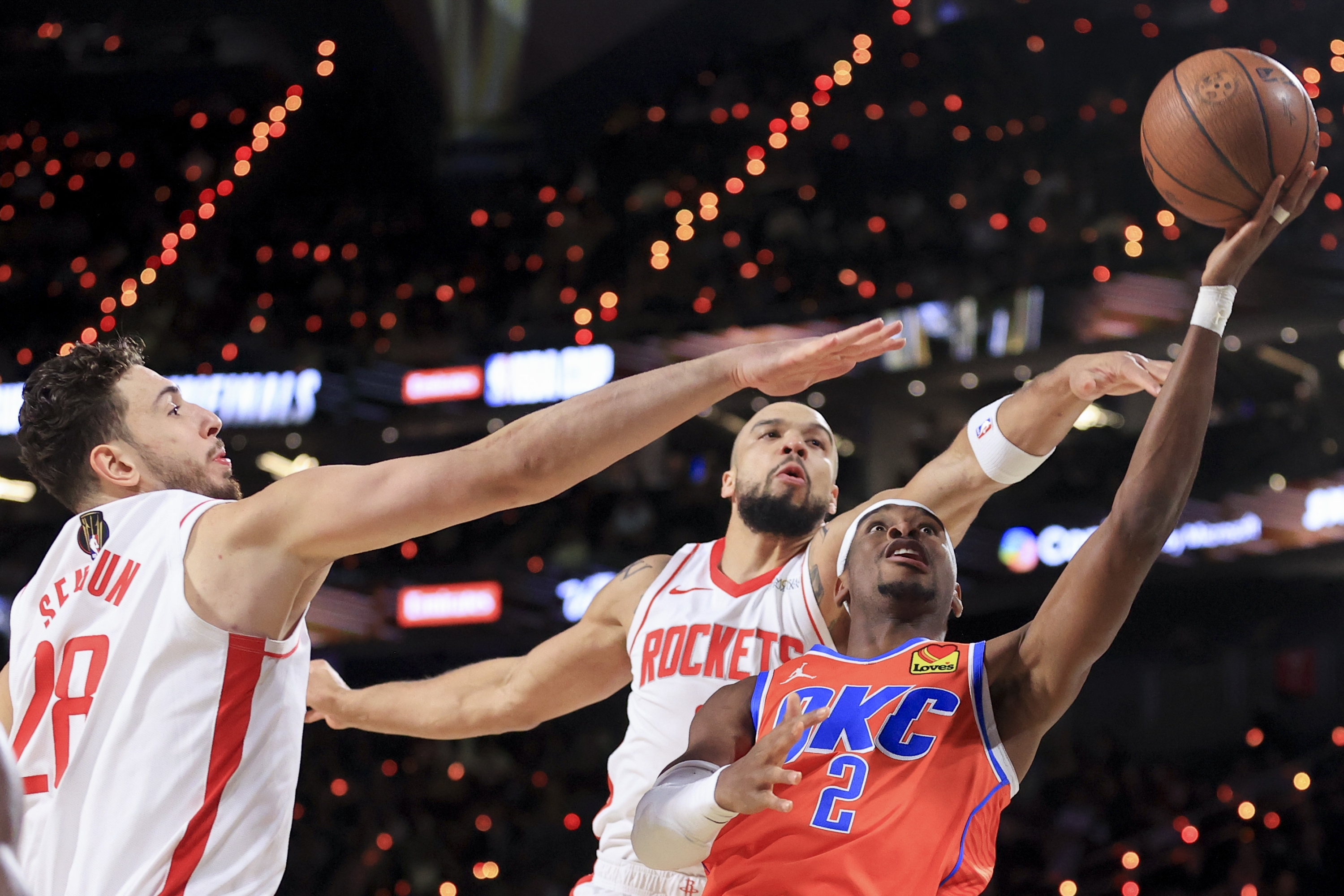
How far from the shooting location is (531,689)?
4.01 metres

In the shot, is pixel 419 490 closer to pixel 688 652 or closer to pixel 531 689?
pixel 688 652

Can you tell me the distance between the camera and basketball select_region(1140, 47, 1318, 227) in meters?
2.87

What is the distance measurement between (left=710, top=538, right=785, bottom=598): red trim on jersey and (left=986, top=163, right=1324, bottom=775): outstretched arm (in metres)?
1.15

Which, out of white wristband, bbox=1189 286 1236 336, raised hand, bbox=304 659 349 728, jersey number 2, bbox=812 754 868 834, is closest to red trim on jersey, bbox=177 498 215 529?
jersey number 2, bbox=812 754 868 834

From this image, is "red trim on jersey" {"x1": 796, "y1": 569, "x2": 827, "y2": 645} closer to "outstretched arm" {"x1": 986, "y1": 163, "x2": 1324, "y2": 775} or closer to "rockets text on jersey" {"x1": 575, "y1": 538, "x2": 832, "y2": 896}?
"rockets text on jersey" {"x1": 575, "y1": 538, "x2": 832, "y2": 896}

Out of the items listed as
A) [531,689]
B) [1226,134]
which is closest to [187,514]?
[531,689]

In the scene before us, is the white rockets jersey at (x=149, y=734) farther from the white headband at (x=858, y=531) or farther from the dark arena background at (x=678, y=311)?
the dark arena background at (x=678, y=311)

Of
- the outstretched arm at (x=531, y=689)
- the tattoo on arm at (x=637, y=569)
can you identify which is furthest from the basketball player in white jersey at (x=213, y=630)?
the tattoo on arm at (x=637, y=569)

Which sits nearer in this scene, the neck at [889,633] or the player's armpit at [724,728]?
the player's armpit at [724,728]

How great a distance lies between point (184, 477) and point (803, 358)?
1362 mm

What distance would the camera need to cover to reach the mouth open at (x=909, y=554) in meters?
2.94

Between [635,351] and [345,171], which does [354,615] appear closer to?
[635,351]

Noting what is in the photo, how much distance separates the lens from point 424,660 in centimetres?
1260

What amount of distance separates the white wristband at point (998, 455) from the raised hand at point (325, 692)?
2.11 m
